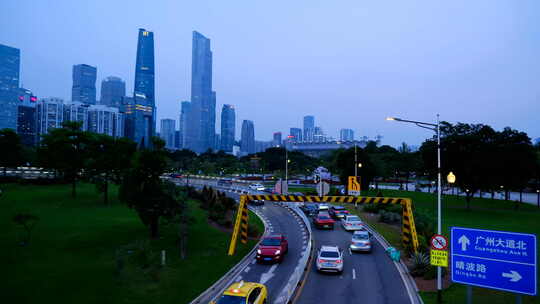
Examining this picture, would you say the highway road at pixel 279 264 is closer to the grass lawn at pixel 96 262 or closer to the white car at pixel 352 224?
the grass lawn at pixel 96 262

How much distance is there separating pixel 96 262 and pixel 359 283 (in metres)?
16.4

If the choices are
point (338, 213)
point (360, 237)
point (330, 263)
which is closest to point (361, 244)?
point (360, 237)

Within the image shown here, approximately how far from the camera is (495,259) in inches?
492

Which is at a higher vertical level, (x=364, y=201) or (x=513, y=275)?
(x=364, y=201)

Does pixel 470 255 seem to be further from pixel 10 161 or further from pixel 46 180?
pixel 10 161

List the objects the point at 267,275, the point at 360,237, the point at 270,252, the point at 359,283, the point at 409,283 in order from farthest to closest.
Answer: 1. the point at 360,237
2. the point at 270,252
3. the point at 267,275
4. the point at 409,283
5. the point at 359,283

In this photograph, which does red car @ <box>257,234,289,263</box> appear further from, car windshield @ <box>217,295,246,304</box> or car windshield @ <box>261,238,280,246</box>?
car windshield @ <box>217,295,246,304</box>

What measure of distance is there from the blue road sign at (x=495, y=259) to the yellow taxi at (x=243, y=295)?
806cm

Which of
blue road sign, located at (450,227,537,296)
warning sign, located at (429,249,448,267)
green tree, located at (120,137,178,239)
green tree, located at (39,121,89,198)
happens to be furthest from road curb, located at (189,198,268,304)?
green tree, located at (39,121,89,198)

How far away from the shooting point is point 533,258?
454 inches

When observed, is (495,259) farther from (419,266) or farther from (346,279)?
(346,279)

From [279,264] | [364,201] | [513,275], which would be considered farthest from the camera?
[364,201]

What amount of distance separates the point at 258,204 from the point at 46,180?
49285mm

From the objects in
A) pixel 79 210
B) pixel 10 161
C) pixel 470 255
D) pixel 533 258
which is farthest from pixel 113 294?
pixel 10 161
